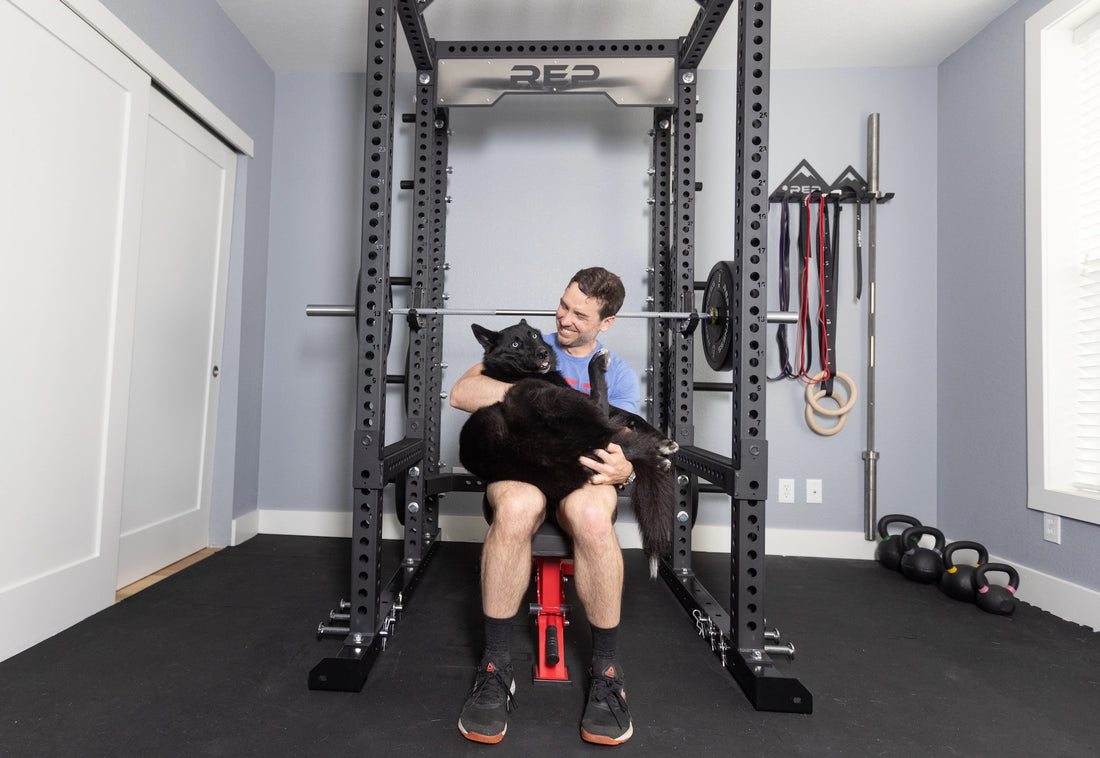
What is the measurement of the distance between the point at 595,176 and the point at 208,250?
1844 mm

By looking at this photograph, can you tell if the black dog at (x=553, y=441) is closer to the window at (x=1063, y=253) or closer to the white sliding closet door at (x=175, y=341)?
the white sliding closet door at (x=175, y=341)

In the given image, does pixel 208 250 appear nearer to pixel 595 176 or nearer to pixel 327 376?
pixel 327 376

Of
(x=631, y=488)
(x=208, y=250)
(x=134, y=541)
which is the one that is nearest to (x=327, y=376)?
(x=208, y=250)

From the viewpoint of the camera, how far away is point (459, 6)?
245 centimetres

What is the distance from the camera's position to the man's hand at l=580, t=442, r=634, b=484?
141cm

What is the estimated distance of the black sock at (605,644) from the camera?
1394 millimetres

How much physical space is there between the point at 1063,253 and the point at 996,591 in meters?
1.31

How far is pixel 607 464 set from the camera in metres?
1.42

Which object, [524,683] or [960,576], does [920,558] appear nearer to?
[960,576]

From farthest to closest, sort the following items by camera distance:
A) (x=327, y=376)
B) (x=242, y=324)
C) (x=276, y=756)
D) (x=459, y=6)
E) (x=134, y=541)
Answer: (x=327, y=376) < (x=242, y=324) < (x=459, y=6) < (x=134, y=541) < (x=276, y=756)

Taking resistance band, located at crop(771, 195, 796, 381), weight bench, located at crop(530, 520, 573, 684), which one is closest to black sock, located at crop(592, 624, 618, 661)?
weight bench, located at crop(530, 520, 573, 684)

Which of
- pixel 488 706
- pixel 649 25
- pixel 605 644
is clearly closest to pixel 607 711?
pixel 605 644

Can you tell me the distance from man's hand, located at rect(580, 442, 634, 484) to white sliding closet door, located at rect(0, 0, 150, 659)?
63.0 inches

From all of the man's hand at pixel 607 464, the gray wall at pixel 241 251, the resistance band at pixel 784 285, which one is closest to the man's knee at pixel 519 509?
the man's hand at pixel 607 464
